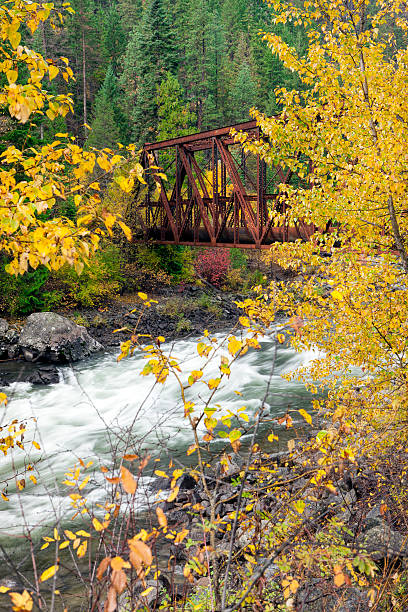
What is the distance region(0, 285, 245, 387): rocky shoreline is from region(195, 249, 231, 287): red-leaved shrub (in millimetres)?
1687

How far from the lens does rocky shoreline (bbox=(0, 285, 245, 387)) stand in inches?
659

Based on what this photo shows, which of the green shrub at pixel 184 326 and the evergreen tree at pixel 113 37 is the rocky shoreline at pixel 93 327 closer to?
the green shrub at pixel 184 326

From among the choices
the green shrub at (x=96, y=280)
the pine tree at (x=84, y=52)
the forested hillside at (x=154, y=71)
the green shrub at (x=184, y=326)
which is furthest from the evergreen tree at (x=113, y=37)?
the green shrub at (x=184, y=326)

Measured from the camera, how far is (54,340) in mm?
17562

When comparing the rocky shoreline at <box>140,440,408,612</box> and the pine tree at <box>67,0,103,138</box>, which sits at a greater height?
the pine tree at <box>67,0,103,138</box>

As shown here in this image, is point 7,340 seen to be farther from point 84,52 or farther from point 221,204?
point 84,52

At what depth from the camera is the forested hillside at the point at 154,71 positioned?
34719mm

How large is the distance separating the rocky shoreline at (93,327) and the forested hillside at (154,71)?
13.4 meters

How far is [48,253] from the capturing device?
7.98 ft

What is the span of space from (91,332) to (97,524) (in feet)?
60.1

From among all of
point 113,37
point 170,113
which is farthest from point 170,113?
point 113,37

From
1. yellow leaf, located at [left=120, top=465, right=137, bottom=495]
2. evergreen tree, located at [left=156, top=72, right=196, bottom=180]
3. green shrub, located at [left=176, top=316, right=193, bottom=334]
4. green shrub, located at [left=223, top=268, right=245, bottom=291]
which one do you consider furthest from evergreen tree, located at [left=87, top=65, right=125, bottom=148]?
yellow leaf, located at [left=120, top=465, right=137, bottom=495]

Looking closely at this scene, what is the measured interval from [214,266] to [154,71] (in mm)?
17715

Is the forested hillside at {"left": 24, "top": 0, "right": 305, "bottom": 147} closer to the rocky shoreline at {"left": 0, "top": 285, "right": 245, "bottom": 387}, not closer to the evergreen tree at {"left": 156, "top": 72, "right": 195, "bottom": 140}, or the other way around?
the evergreen tree at {"left": 156, "top": 72, "right": 195, "bottom": 140}
